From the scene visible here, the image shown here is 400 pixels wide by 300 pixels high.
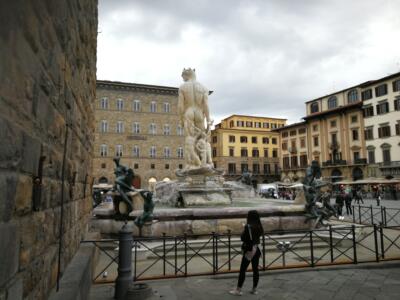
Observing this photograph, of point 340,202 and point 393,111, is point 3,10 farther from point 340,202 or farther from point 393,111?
point 393,111

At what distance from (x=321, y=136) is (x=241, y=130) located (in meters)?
17.0

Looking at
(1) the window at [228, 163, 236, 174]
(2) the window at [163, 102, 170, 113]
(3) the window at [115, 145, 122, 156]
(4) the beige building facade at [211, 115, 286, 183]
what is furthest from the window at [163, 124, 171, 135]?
(1) the window at [228, 163, 236, 174]

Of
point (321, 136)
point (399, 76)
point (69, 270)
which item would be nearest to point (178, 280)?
point (69, 270)

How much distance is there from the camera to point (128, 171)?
7918 mm

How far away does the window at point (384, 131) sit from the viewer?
4494 centimetres

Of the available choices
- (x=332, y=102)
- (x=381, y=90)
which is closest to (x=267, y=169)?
(x=332, y=102)

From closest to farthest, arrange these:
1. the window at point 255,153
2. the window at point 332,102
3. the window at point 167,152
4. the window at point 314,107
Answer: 1. the window at point 332,102
2. the window at point 167,152
3. the window at point 314,107
4. the window at point 255,153

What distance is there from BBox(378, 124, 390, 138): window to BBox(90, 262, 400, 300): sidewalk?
1743 inches

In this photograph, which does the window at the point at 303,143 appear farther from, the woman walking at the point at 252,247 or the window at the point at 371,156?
the woman walking at the point at 252,247

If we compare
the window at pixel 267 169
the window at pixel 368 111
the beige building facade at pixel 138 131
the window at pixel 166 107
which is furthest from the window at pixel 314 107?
the window at pixel 166 107

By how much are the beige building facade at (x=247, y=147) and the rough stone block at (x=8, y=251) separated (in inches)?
2492

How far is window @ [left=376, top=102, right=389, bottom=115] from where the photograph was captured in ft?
147

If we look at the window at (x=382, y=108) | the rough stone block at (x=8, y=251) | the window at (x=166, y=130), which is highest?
the window at (x=382, y=108)

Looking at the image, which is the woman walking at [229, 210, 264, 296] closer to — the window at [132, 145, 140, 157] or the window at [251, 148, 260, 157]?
the window at [132, 145, 140, 157]
